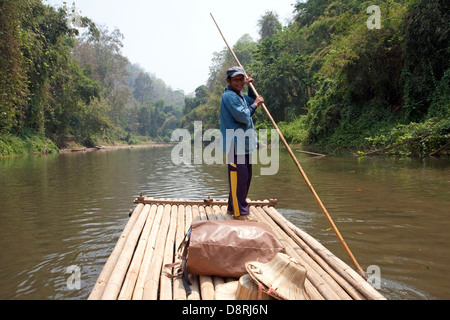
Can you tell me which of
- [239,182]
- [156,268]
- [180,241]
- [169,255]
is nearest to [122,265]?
[156,268]

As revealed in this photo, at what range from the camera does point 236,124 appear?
10.7 feet

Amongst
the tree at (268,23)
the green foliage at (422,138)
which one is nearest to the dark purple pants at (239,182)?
the green foliage at (422,138)

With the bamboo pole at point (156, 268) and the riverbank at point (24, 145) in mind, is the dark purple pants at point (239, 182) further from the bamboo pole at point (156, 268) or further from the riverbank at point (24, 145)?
the riverbank at point (24, 145)

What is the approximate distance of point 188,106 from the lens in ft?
176

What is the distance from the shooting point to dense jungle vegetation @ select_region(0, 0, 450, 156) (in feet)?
34.0

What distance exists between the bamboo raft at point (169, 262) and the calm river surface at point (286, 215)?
41cm

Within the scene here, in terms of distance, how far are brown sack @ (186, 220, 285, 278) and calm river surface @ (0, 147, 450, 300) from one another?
0.87m

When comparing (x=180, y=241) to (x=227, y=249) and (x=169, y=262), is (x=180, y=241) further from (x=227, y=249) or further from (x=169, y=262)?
(x=227, y=249)

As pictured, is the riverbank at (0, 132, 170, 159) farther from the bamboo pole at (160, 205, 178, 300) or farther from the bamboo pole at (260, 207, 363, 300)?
the bamboo pole at (260, 207, 363, 300)

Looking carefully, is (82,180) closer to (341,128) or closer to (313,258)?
(313,258)

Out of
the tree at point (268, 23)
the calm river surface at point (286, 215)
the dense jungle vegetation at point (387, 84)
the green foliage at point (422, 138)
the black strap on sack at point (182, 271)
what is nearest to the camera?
the black strap on sack at point (182, 271)

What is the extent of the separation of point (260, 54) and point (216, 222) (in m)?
25.2

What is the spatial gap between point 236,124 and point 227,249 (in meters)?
1.51

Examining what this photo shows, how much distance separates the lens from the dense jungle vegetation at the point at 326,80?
34.0 ft
